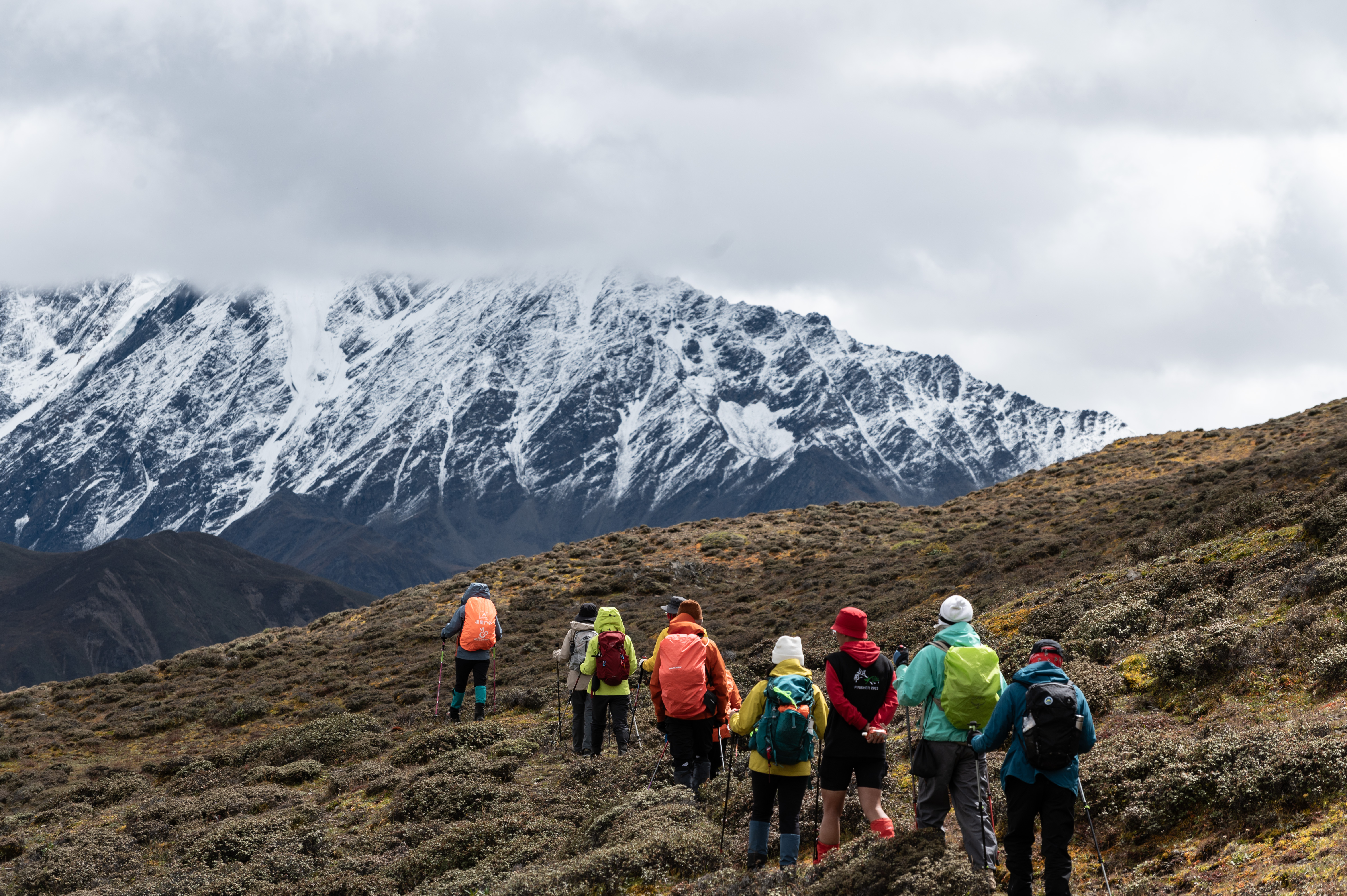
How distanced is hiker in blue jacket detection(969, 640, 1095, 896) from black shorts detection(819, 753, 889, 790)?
3.80ft

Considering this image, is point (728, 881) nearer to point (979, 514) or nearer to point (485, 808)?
point (485, 808)

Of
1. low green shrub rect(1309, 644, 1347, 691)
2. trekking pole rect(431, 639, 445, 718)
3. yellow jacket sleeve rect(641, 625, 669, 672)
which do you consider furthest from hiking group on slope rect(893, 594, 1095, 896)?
trekking pole rect(431, 639, 445, 718)

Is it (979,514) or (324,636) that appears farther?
(979,514)

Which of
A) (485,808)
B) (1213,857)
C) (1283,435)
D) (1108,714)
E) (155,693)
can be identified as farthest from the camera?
(1283,435)

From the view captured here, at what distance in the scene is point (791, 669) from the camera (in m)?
8.73

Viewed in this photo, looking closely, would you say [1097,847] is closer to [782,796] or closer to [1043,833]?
[1043,833]

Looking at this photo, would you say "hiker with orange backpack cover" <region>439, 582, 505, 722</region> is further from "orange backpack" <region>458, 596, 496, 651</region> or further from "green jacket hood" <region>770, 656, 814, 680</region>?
"green jacket hood" <region>770, 656, 814, 680</region>

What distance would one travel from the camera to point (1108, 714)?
11.0 meters

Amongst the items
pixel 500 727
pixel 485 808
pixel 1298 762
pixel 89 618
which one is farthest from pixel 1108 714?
pixel 89 618

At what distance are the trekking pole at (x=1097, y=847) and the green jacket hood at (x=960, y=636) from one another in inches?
50.9

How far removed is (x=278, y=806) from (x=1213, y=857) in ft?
39.5

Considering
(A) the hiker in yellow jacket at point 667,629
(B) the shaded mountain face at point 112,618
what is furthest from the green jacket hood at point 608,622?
(B) the shaded mountain face at point 112,618

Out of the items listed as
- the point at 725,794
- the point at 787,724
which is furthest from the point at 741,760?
the point at 787,724

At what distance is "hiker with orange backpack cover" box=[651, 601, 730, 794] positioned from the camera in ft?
34.5
